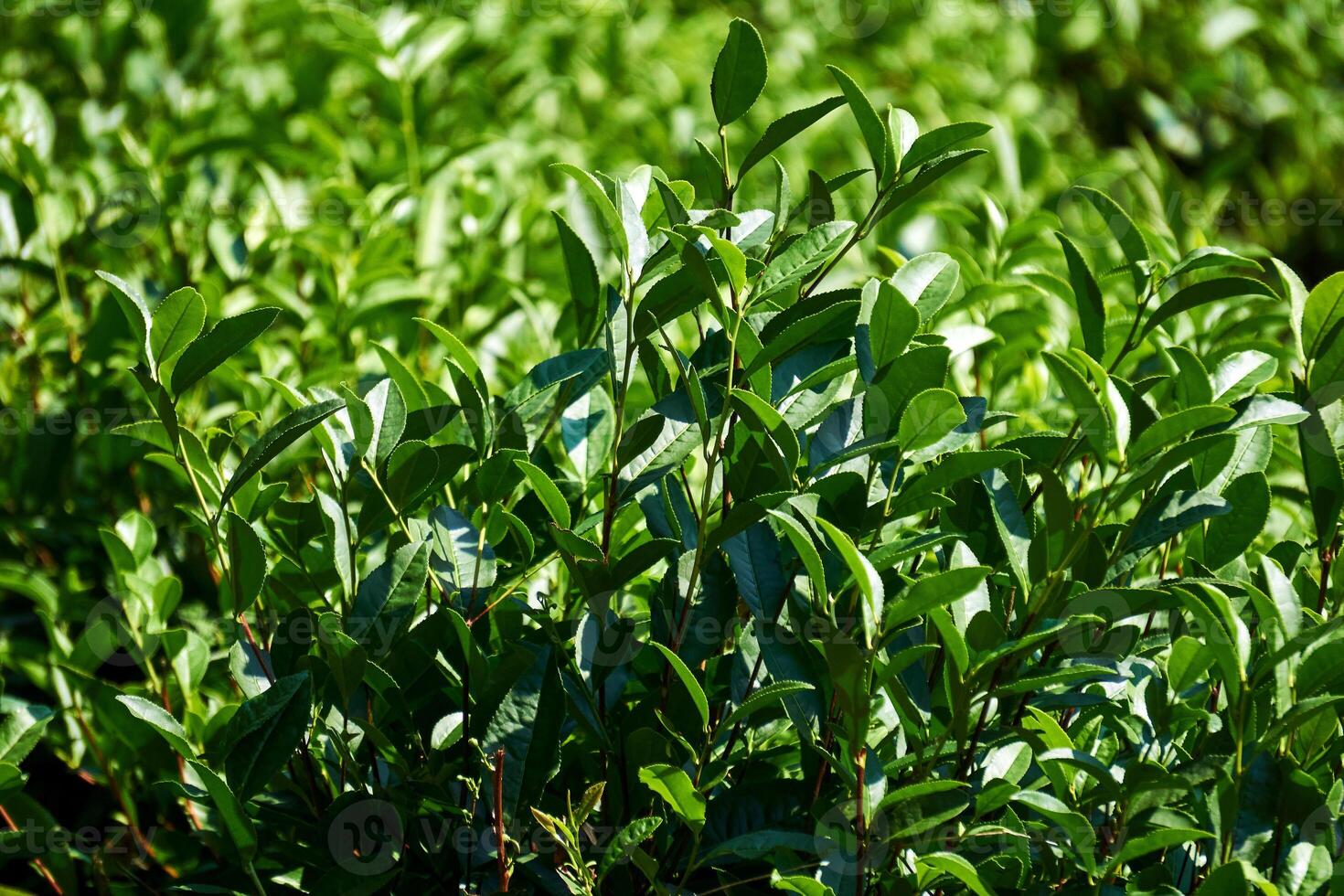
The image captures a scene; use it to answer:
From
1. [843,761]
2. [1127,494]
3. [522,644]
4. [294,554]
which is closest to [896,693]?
[843,761]

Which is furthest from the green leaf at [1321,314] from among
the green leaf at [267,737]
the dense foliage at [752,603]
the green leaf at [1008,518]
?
the green leaf at [267,737]

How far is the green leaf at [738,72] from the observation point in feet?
3.46

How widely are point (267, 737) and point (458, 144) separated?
5.00 ft

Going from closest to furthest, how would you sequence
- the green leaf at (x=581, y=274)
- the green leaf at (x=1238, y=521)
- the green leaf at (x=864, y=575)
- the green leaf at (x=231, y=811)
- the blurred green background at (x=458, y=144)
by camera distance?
the green leaf at (x=864, y=575) < the green leaf at (x=231, y=811) < the green leaf at (x=1238, y=521) < the green leaf at (x=581, y=274) < the blurred green background at (x=458, y=144)

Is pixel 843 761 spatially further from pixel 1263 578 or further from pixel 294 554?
pixel 294 554

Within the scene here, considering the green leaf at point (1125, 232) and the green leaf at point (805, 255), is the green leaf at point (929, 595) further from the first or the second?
the green leaf at point (1125, 232)

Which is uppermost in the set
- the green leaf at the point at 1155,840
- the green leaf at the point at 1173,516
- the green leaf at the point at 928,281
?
the green leaf at the point at 928,281

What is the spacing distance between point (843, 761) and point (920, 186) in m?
0.47

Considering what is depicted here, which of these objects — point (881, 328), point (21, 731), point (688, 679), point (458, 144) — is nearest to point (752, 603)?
point (688, 679)

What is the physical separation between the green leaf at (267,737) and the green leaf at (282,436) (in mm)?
158

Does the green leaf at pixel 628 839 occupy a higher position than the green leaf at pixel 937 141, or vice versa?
the green leaf at pixel 937 141

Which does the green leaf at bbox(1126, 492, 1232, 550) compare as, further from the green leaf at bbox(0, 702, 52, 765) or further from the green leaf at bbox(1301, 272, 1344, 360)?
the green leaf at bbox(0, 702, 52, 765)

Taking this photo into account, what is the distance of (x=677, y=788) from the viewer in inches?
34.5

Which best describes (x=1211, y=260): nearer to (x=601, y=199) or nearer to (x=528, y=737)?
(x=601, y=199)
